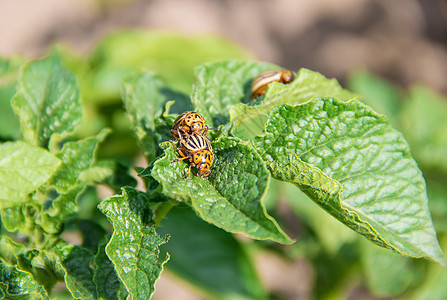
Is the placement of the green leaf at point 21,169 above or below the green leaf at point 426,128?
above

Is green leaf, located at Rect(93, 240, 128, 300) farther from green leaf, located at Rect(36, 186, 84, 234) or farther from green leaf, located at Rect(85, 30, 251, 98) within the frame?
green leaf, located at Rect(85, 30, 251, 98)

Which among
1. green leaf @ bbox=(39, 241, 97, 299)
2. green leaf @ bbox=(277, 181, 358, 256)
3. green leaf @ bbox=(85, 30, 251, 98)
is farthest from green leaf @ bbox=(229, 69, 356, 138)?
green leaf @ bbox=(85, 30, 251, 98)

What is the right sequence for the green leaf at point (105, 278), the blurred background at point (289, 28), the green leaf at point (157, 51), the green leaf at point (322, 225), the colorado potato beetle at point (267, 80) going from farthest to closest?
the blurred background at point (289, 28) < the green leaf at point (157, 51) < the green leaf at point (322, 225) < the colorado potato beetle at point (267, 80) < the green leaf at point (105, 278)

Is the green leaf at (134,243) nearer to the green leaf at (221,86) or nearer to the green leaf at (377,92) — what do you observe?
the green leaf at (221,86)

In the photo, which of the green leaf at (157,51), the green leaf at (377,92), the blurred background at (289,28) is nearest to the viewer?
the green leaf at (157,51)

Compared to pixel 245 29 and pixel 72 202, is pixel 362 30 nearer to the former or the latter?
pixel 245 29

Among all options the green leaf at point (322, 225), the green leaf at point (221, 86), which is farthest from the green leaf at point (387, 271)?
the green leaf at point (221, 86)
